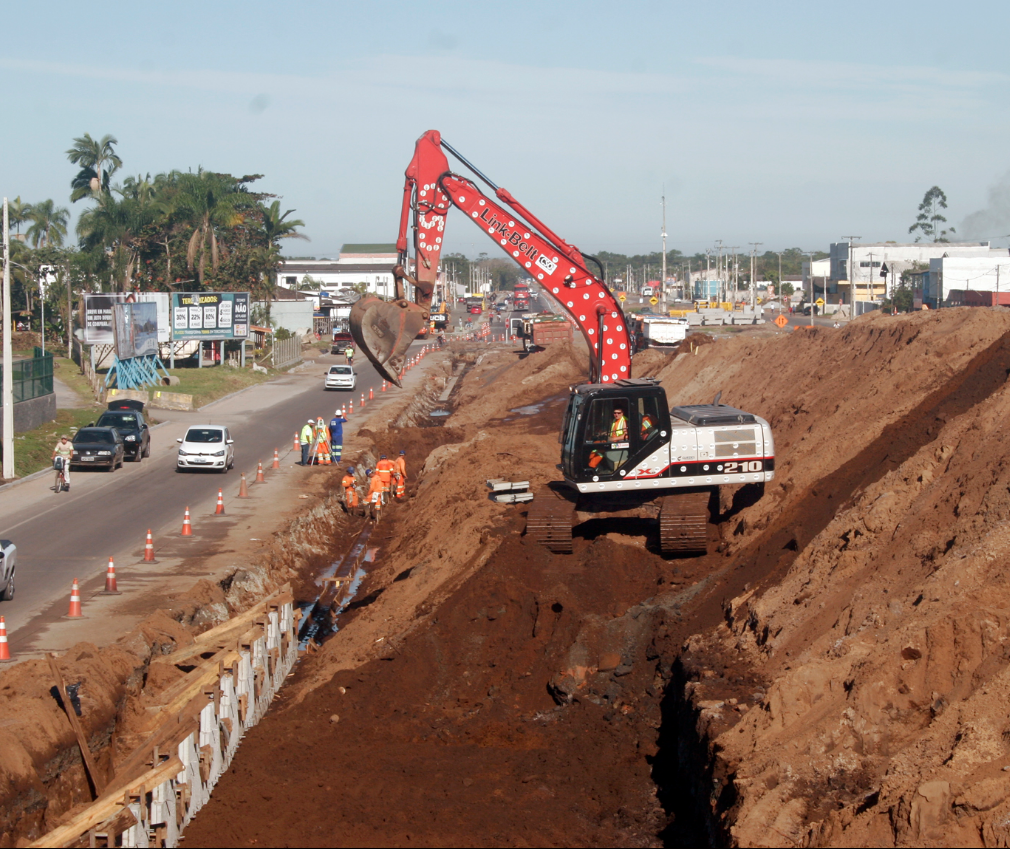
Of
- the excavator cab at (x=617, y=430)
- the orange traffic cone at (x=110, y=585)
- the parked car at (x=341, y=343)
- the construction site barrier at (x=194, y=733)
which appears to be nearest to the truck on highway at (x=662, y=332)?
the parked car at (x=341, y=343)

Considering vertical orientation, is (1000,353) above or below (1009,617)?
above

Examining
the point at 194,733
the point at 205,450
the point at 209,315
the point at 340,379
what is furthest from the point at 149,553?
the point at 209,315

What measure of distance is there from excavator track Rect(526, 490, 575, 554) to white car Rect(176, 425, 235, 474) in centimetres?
1699

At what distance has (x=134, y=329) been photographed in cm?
4978

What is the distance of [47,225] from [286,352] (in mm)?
30331

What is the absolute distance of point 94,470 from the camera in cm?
3391

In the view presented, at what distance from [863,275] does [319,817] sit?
391 feet

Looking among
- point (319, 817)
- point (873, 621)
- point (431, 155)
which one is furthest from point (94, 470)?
point (873, 621)

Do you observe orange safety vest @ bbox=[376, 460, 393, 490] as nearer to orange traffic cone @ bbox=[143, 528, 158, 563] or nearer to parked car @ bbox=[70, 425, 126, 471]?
orange traffic cone @ bbox=[143, 528, 158, 563]

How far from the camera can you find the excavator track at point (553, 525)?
18.9 meters

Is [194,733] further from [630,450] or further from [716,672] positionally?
[630,450]

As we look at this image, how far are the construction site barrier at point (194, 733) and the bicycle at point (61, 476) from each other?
14980mm

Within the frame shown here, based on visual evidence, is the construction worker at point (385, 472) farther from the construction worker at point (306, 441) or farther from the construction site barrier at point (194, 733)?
the construction site barrier at point (194, 733)

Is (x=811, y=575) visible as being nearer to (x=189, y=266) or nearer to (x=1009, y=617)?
(x=1009, y=617)
